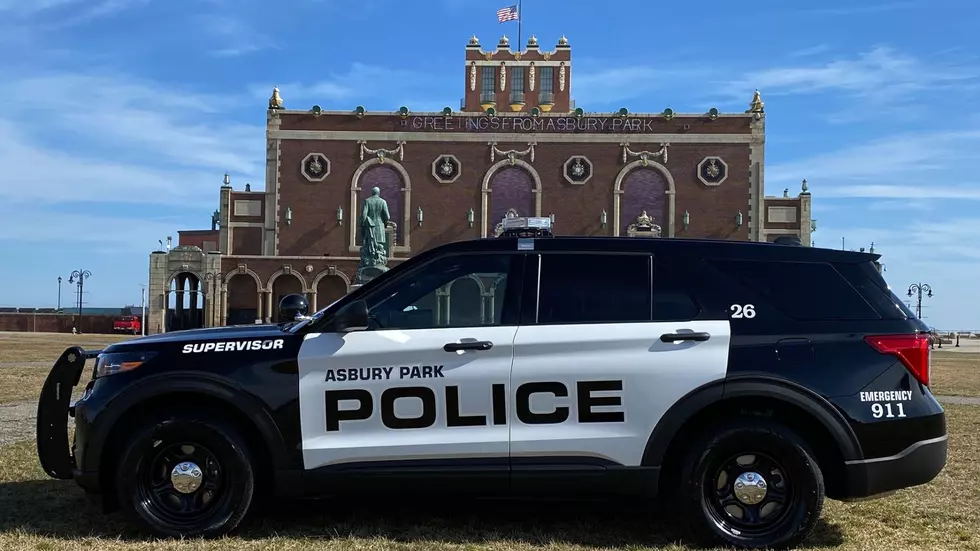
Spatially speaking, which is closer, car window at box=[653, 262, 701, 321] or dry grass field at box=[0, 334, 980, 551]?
dry grass field at box=[0, 334, 980, 551]

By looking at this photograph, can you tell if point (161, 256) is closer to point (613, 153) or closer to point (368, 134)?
point (368, 134)

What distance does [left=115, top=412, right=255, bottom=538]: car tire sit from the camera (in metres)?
5.04

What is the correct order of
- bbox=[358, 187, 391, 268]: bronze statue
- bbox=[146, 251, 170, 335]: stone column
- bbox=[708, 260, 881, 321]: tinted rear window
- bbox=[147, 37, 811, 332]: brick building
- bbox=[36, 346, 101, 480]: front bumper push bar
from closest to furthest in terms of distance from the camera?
bbox=[708, 260, 881, 321]: tinted rear window, bbox=[36, 346, 101, 480]: front bumper push bar, bbox=[358, 187, 391, 268]: bronze statue, bbox=[146, 251, 170, 335]: stone column, bbox=[147, 37, 811, 332]: brick building

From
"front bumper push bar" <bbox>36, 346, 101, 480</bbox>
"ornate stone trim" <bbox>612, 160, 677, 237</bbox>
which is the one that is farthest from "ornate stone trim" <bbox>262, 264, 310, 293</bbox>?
"front bumper push bar" <bbox>36, 346, 101, 480</bbox>

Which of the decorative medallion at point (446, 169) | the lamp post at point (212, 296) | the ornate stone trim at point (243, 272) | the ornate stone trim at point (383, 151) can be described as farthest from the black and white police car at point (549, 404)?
the ornate stone trim at point (383, 151)

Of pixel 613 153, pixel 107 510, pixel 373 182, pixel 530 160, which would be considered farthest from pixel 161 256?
pixel 107 510

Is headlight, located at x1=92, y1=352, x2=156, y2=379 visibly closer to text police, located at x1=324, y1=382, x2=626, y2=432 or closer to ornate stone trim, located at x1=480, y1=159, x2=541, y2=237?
text police, located at x1=324, y1=382, x2=626, y2=432

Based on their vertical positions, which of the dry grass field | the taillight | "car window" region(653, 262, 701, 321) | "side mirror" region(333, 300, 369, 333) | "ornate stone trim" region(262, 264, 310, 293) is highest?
"ornate stone trim" region(262, 264, 310, 293)

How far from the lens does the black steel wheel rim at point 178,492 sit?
16.7 ft

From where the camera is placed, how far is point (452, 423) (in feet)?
16.4

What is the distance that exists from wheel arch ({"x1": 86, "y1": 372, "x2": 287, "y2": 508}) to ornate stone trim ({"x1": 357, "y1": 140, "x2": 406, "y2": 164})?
52.2 metres

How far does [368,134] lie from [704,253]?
52900 millimetres

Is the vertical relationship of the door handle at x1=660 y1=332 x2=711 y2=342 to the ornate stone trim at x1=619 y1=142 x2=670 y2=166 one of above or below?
below

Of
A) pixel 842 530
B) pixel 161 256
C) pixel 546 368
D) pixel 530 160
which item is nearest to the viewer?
pixel 546 368
